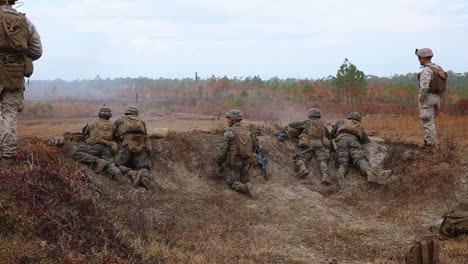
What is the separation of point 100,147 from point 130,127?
64 centimetres

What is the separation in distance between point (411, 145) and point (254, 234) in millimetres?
5507

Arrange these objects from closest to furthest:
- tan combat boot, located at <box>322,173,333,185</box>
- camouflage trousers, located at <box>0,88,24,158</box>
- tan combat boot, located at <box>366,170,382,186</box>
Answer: camouflage trousers, located at <box>0,88,24,158</box>, tan combat boot, located at <box>366,170,382,186</box>, tan combat boot, located at <box>322,173,333,185</box>

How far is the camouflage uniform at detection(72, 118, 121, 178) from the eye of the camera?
8.48 m

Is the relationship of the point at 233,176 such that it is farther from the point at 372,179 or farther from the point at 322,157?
the point at 372,179

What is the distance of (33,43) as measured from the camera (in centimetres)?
700

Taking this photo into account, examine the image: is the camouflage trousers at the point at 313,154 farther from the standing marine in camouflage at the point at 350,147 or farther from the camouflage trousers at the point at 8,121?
the camouflage trousers at the point at 8,121

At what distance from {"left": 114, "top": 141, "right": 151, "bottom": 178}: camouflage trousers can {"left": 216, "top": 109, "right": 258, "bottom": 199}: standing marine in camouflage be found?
1.34 metres

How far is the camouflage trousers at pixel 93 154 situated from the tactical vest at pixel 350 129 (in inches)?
188

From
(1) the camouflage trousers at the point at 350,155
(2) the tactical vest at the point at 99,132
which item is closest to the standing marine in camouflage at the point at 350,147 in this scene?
(1) the camouflage trousers at the point at 350,155

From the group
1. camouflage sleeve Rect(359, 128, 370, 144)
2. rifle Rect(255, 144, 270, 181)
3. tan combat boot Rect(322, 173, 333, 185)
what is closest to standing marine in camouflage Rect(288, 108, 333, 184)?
tan combat boot Rect(322, 173, 333, 185)

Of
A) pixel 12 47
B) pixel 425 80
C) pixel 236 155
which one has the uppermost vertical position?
pixel 12 47

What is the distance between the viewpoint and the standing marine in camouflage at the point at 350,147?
9758mm

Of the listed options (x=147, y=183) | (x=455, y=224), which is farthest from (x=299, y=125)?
(x=455, y=224)

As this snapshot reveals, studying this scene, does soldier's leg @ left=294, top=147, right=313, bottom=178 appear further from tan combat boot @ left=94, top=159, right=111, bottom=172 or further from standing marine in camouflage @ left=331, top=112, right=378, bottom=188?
tan combat boot @ left=94, top=159, right=111, bottom=172
